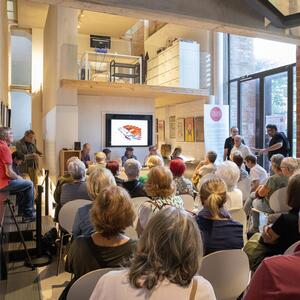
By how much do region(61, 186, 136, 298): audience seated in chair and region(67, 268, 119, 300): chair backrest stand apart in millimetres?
69

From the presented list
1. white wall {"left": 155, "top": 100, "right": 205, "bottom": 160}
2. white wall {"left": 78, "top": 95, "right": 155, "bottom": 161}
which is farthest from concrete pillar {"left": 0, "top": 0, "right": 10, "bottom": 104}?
white wall {"left": 155, "top": 100, "right": 205, "bottom": 160}

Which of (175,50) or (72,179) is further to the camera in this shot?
(175,50)

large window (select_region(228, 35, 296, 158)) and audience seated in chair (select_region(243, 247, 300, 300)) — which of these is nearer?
audience seated in chair (select_region(243, 247, 300, 300))

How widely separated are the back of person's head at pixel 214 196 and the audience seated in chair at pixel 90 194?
2.15ft

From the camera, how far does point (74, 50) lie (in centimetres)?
816

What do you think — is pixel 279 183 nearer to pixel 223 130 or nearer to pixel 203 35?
pixel 223 130

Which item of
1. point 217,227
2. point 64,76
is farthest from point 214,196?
point 64,76

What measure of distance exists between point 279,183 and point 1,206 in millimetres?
2871

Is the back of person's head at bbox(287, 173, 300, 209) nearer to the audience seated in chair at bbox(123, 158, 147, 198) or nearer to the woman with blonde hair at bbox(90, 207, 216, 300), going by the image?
the woman with blonde hair at bbox(90, 207, 216, 300)

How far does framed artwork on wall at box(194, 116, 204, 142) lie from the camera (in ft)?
30.4

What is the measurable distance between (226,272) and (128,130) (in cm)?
757

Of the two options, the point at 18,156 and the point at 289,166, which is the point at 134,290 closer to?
the point at 289,166

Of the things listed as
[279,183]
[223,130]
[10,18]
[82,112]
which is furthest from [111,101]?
[279,183]

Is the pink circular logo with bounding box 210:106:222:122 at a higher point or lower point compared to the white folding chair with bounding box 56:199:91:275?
higher
